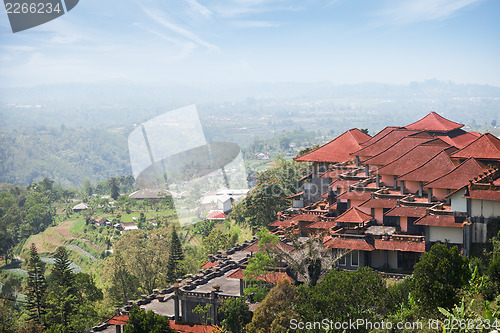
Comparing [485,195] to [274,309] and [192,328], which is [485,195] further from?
[192,328]

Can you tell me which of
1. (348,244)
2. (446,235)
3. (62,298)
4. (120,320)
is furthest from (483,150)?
(62,298)

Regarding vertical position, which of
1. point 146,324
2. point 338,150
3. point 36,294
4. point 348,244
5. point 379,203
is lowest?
point 36,294

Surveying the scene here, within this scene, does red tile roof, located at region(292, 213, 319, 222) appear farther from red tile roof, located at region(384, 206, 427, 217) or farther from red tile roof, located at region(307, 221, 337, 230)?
red tile roof, located at region(384, 206, 427, 217)

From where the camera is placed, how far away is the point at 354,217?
Result: 19.2m

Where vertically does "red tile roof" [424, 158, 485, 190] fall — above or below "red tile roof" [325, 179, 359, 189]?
above

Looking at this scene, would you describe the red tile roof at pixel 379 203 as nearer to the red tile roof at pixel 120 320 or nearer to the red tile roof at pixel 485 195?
the red tile roof at pixel 485 195

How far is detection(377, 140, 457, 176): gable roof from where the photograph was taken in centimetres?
2091

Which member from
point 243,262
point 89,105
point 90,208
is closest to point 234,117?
point 89,105

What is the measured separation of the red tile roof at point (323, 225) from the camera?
20.1m

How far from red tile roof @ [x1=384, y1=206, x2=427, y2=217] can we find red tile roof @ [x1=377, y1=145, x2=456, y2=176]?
2.43m

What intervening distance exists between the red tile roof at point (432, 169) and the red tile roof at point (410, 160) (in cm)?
61

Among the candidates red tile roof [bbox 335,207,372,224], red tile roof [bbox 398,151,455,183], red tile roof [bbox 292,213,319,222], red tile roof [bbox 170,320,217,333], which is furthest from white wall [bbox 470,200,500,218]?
red tile roof [bbox 170,320,217,333]

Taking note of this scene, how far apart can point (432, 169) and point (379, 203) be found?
2.25 m

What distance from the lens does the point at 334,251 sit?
18.3 metres
